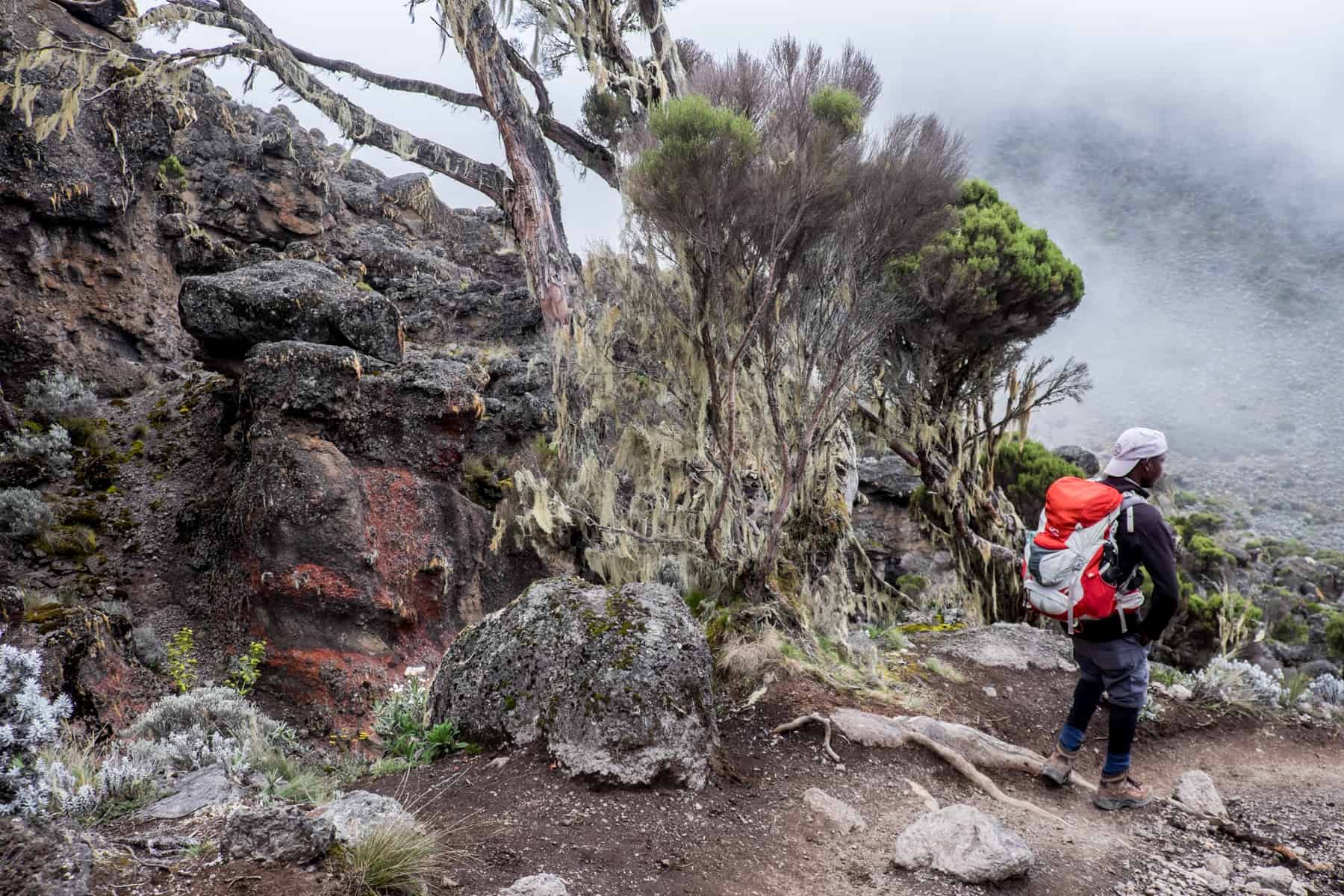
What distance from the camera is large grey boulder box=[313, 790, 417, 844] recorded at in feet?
8.47

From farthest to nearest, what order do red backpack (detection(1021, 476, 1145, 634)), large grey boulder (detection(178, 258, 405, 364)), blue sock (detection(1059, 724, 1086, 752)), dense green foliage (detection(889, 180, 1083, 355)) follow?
dense green foliage (detection(889, 180, 1083, 355)) < large grey boulder (detection(178, 258, 405, 364)) < blue sock (detection(1059, 724, 1086, 752)) < red backpack (detection(1021, 476, 1145, 634))

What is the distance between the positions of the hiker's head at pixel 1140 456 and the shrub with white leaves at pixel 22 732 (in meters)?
4.32

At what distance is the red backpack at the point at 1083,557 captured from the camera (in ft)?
11.4

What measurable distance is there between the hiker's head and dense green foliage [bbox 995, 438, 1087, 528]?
7.88 metres

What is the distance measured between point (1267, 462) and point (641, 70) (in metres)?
51.1

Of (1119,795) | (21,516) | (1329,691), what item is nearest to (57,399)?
(21,516)

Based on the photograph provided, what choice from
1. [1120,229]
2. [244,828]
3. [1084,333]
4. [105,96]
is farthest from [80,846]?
[1120,229]

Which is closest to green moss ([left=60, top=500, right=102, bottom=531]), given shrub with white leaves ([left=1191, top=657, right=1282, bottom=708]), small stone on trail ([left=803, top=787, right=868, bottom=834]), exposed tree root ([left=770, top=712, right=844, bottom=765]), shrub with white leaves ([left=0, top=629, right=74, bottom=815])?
shrub with white leaves ([left=0, top=629, right=74, bottom=815])

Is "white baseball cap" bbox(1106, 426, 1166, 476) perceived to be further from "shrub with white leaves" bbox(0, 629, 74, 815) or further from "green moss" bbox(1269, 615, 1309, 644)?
"green moss" bbox(1269, 615, 1309, 644)

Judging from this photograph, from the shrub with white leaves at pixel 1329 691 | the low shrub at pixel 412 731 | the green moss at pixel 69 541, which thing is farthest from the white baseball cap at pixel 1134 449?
the green moss at pixel 69 541

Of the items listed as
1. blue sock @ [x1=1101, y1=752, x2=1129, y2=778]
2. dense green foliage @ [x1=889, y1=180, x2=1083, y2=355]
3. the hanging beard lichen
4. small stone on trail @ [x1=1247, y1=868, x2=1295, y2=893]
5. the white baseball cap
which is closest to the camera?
small stone on trail @ [x1=1247, y1=868, x2=1295, y2=893]

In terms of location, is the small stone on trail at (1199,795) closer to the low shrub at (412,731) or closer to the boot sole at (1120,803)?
the boot sole at (1120,803)

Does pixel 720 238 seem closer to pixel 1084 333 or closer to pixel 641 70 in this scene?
pixel 641 70

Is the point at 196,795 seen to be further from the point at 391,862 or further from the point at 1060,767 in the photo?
the point at 1060,767
